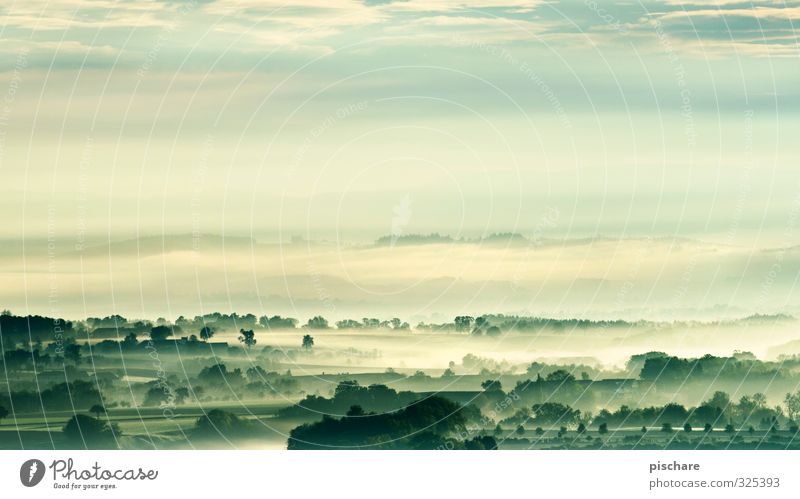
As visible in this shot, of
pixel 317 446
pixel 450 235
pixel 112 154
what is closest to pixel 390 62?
pixel 450 235

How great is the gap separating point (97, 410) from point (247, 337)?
264cm

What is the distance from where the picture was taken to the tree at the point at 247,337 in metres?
22.5

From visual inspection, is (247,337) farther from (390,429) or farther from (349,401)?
(390,429)

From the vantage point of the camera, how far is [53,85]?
22.9m

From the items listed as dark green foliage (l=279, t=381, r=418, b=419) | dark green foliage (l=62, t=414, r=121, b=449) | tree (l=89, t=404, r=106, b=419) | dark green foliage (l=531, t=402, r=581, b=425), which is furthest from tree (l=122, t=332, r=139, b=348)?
dark green foliage (l=531, t=402, r=581, b=425)

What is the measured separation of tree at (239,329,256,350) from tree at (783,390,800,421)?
28.6ft

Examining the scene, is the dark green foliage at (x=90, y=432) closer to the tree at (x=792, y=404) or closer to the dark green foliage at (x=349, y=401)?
the dark green foliage at (x=349, y=401)

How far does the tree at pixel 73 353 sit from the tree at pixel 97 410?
0.75 meters

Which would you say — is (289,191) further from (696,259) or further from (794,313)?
(794,313)

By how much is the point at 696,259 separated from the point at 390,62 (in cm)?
594
